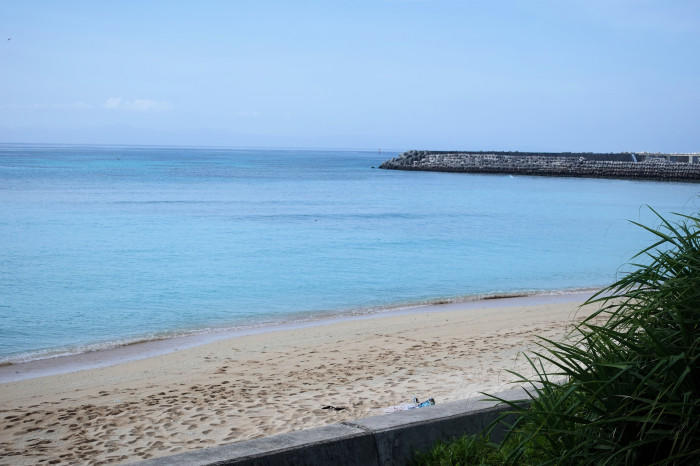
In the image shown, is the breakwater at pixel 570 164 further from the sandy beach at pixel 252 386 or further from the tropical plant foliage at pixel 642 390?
the tropical plant foliage at pixel 642 390

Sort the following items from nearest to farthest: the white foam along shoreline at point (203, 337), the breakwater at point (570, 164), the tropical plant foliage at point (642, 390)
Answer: the tropical plant foliage at point (642, 390) → the white foam along shoreline at point (203, 337) → the breakwater at point (570, 164)

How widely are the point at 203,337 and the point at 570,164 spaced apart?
217 feet

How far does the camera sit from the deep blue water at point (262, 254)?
45.7 feet

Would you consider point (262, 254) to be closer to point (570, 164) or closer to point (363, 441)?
point (363, 441)

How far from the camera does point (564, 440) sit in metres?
2.45

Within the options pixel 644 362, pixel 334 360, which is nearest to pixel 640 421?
pixel 644 362

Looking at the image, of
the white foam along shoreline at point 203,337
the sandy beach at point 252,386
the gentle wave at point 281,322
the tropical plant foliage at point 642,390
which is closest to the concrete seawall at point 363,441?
the tropical plant foliage at point 642,390

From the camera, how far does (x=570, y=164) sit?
71.8m

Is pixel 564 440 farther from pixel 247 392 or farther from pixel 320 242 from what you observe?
pixel 320 242

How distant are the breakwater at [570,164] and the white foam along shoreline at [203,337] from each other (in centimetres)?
5262

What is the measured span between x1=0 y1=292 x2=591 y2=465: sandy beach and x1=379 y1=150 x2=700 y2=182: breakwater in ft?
189

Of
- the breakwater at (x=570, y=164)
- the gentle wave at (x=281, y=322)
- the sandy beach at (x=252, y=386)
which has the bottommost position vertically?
the gentle wave at (x=281, y=322)

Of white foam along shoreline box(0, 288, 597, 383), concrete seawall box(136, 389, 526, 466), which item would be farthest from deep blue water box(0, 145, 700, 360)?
concrete seawall box(136, 389, 526, 466)

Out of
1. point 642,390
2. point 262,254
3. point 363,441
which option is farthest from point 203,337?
point 262,254
